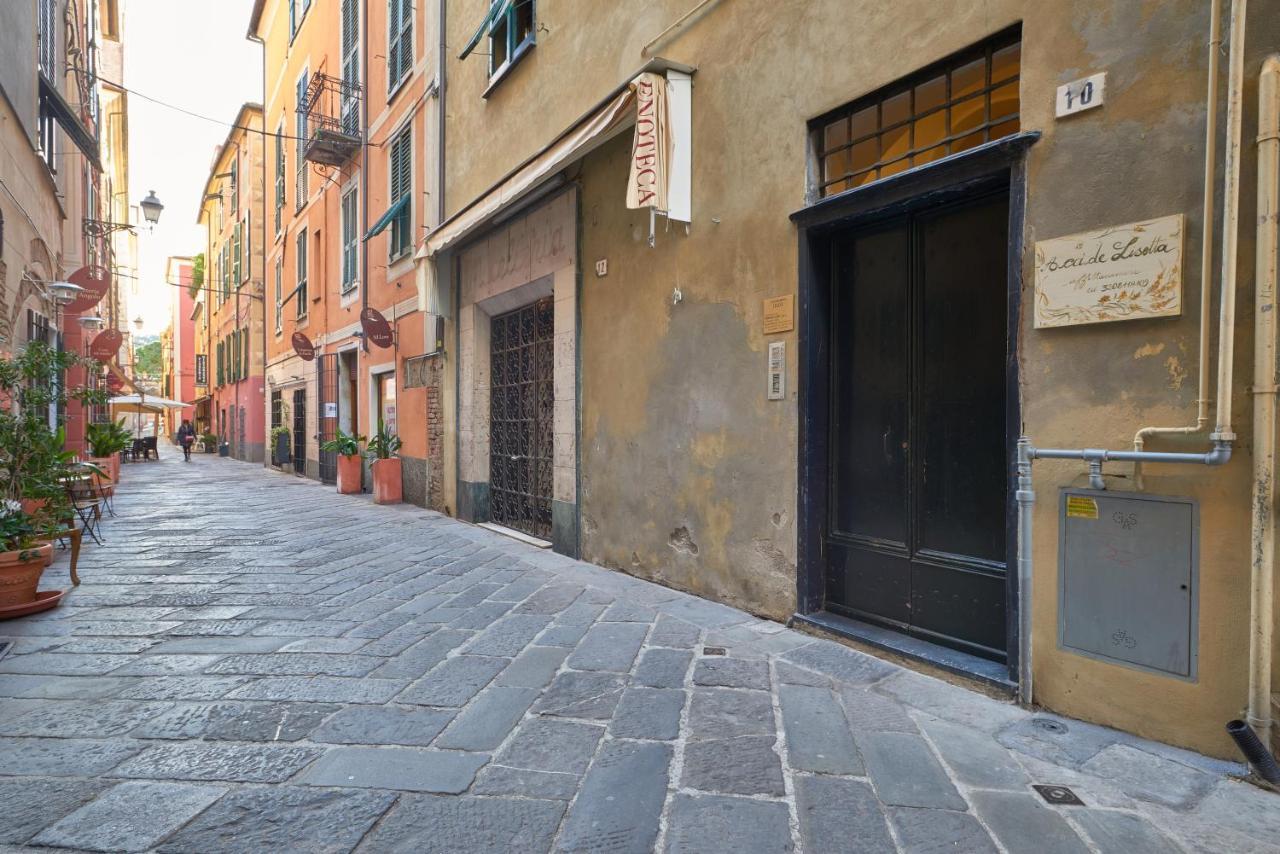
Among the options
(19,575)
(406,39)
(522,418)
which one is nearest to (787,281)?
(522,418)

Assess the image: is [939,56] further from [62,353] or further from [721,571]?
[62,353]

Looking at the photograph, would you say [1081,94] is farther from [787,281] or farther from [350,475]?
[350,475]

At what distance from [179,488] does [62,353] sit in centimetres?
938

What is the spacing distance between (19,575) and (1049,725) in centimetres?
554

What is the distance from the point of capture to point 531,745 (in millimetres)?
2672

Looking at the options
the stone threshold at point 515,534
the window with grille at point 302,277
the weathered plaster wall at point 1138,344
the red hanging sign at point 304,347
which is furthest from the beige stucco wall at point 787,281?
the window with grille at point 302,277

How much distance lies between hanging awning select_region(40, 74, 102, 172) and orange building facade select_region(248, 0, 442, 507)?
296 cm

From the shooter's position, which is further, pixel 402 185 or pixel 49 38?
pixel 402 185

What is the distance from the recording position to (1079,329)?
9.34 ft

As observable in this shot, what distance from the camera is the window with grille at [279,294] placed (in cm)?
1873

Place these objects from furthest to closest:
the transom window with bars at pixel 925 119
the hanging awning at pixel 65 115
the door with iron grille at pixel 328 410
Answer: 1. the door with iron grille at pixel 328 410
2. the hanging awning at pixel 65 115
3. the transom window with bars at pixel 925 119

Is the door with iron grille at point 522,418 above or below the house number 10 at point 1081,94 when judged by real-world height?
below

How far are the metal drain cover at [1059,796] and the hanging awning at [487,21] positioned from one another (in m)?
7.88

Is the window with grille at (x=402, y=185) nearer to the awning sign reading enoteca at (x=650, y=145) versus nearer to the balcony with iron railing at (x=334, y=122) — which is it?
the balcony with iron railing at (x=334, y=122)
